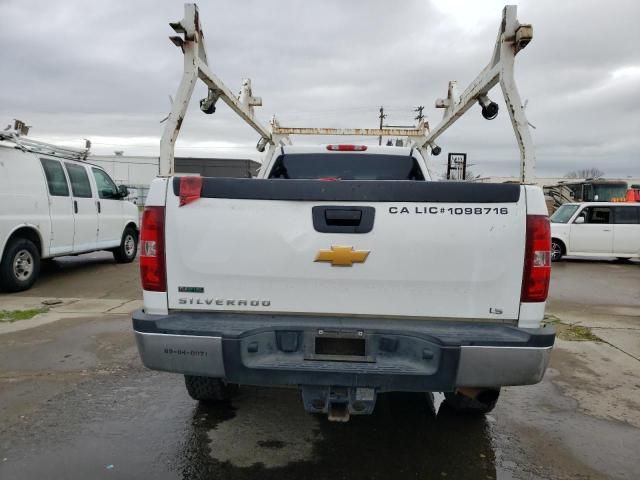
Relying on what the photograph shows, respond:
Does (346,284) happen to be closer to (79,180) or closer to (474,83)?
(474,83)

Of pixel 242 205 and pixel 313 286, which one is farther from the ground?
pixel 242 205

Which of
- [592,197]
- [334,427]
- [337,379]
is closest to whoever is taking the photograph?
[337,379]

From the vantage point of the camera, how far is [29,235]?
7.81m

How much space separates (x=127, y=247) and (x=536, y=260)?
1009 centimetres

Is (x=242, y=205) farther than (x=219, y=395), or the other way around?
(x=219, y=395)

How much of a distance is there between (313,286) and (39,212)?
6817mm

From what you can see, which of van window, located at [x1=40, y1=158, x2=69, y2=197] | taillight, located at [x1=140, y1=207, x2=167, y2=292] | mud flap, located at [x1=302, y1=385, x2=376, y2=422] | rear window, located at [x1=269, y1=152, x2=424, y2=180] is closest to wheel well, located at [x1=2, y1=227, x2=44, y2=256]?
van window, located at [x1=40, y1=158, x2=69, y2=197]

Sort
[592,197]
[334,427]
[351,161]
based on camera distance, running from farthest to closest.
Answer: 1. [592,197]
2. [351,161]
3. [334,427]

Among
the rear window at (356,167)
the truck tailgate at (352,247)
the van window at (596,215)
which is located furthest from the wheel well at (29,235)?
the van window at (596,215)

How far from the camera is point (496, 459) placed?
10.1 feet

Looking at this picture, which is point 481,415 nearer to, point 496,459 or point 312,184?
point 496,459

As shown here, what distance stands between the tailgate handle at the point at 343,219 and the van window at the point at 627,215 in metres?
13.1

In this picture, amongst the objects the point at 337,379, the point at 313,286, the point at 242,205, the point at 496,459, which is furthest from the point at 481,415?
→ the point at 242,205

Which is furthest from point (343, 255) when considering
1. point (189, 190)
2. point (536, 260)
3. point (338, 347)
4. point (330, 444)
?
point (330, 444)
